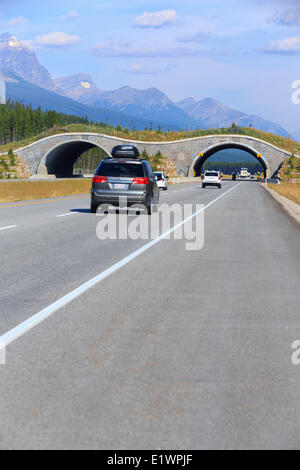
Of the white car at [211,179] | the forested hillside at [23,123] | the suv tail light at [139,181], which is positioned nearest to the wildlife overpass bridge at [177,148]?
the white car at [211,179]

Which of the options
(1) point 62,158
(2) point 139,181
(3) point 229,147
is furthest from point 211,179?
(1) point 62,158

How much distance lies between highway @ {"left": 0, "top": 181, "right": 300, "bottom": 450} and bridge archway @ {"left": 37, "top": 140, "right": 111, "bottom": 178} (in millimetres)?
98944

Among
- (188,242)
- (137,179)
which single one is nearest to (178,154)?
(137,179)

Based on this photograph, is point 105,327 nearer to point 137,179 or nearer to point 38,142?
point 137,179

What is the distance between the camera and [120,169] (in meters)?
21.1

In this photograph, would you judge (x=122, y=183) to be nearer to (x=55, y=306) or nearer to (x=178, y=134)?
(x=55, y=306)

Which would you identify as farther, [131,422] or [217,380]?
[217,380]

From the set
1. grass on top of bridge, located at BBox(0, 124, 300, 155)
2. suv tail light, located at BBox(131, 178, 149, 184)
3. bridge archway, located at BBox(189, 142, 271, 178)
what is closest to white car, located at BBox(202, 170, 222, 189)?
suv tail light, located at BBox(131, 178, 149, 184)

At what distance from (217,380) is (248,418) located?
746 millimetres

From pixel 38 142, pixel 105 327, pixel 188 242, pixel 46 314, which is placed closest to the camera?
pixel 105 327

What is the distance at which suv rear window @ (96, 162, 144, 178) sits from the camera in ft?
68.6

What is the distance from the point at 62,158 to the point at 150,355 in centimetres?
11894

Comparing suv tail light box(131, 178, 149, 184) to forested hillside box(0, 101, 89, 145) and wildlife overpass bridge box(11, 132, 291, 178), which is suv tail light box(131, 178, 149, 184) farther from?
forested hillside box(0, 101, 89, 145)

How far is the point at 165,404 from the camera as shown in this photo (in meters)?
4.16
